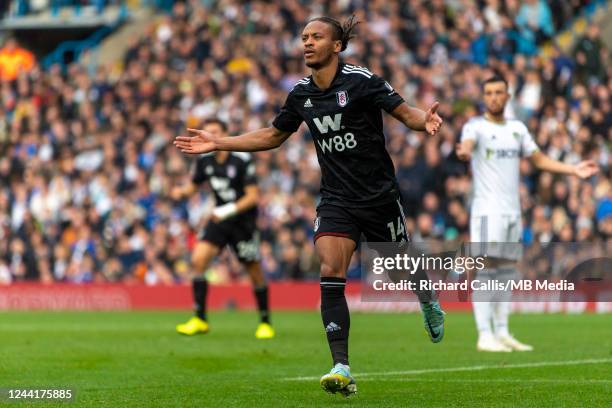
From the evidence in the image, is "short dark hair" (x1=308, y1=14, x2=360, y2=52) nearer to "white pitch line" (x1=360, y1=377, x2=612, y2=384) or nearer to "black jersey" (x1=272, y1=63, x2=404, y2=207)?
"black jersey" (x1=272, y1=63, x2=404, y2=207)

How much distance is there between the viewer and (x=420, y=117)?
340 inches

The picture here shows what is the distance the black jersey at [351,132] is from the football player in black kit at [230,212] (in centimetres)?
656

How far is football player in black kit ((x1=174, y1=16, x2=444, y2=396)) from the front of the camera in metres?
8.88

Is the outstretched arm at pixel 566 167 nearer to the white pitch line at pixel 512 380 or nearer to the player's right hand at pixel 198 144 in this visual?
the white pitch line at pixel 512 380

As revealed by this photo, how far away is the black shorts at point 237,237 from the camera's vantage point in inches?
622

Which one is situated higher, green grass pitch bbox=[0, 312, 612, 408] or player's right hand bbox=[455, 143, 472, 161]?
player's right hand bbox=[455, 143, 472, 161]

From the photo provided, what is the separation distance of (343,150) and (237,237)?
6922 millimetres

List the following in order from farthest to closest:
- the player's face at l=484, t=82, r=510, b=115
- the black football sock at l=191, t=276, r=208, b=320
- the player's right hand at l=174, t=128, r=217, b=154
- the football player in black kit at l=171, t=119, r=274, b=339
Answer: the football player in black kit at l=171, t=119, r=274, b=339 → the black football sock at l=191, t=276, r=208, b=320 → the player's face at l=484, t=82, r=510, b=115 → the player's right hand at l=174, t=128, r=217, b=154

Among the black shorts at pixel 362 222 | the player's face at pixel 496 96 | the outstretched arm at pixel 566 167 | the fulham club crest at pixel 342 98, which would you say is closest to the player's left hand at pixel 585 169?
the outstretched arm at pixel 566 167

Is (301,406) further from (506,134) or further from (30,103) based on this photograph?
(30,103)

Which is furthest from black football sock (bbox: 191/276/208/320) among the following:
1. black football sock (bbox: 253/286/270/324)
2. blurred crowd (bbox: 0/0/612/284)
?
blurred crowd (bbox: 0/0/612/284)

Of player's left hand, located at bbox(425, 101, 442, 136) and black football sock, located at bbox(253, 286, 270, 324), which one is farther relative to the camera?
black football sock, located at bbox(253, 286, 270, 324)

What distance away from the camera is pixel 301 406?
8258 millimetres

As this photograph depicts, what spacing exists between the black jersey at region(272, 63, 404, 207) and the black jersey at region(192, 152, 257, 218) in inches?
260
